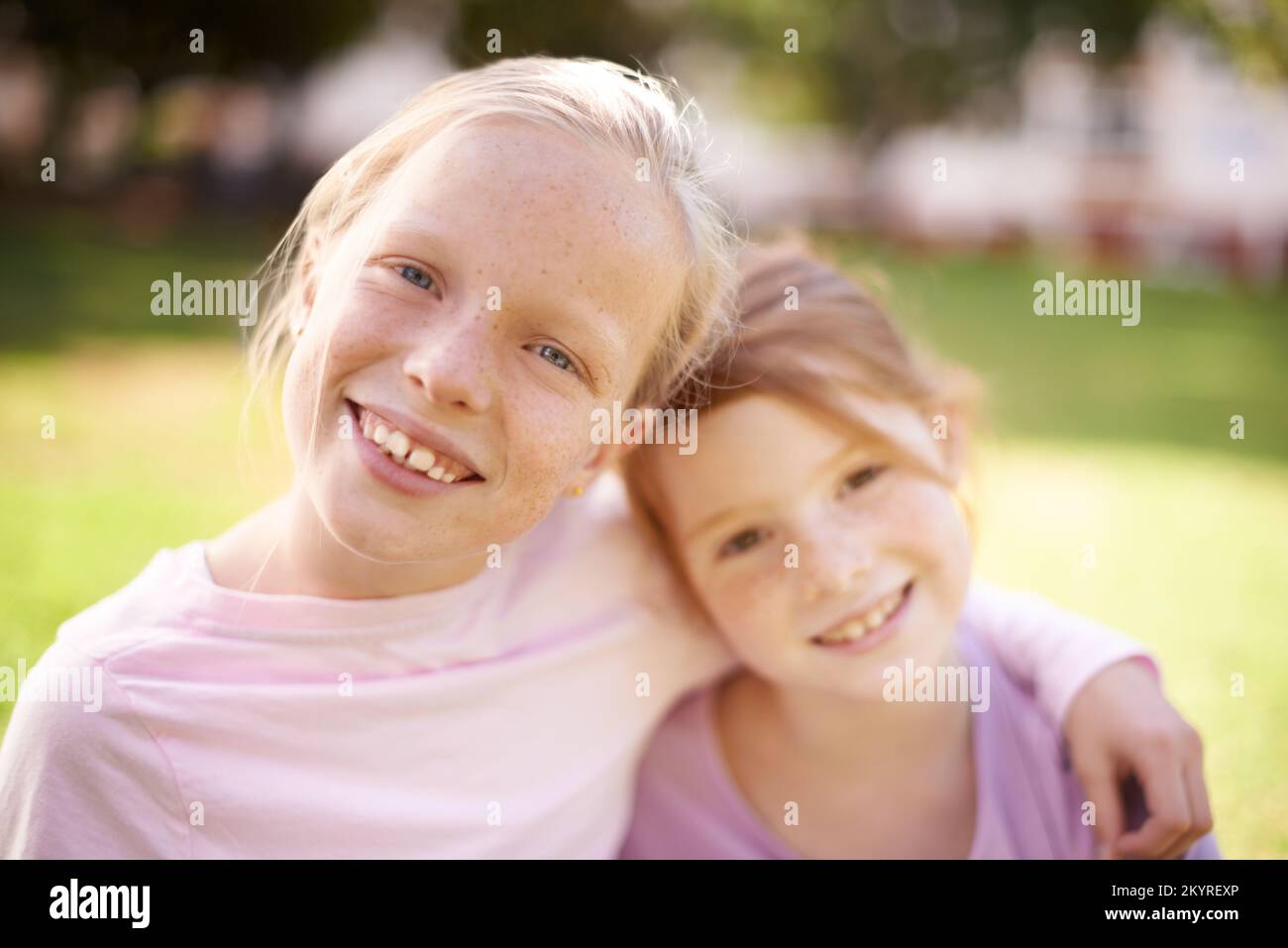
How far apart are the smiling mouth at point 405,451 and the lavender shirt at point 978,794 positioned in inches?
36.8

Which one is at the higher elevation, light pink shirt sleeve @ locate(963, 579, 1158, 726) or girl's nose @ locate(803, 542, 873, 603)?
girl's nose @ locate(803, 542, 873, 603)

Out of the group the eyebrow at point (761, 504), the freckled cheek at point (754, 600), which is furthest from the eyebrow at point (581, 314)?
the freckled cheek at point (754, 600)

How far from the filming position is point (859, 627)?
6.59ft

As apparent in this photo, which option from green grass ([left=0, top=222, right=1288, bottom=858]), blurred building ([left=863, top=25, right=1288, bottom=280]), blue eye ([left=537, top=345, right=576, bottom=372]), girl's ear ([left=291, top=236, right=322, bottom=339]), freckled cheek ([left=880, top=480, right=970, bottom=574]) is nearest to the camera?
blue eye ([left=537, top=345, right=576, bottom=372])

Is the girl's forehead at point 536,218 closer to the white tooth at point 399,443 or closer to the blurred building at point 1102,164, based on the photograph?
the white tooth at point 399,443

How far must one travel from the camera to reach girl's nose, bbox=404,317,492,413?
1.55m

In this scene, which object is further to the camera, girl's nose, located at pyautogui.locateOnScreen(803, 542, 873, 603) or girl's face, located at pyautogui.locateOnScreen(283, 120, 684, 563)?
girl's nose, located at pyautogui.locateOnScreen(803, 542, 873, 603)

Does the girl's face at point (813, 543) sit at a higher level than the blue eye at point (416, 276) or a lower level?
lower

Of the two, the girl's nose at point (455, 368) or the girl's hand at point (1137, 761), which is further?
the girl's hand at point (1137, 761)

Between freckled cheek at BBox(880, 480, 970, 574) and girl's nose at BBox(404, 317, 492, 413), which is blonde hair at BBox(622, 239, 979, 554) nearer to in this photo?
freckled cheek at BBox(880, 480, 970, 574)

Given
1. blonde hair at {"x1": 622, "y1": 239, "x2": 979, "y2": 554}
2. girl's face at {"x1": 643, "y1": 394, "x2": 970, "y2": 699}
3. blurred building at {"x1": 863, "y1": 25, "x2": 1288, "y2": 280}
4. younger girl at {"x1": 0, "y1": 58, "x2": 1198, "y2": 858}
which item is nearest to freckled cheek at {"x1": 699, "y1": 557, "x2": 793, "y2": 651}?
girl's face at {"x1": 643, "y1": 394, "x2": 970, "y2": 699}

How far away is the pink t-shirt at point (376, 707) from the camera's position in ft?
5.24
